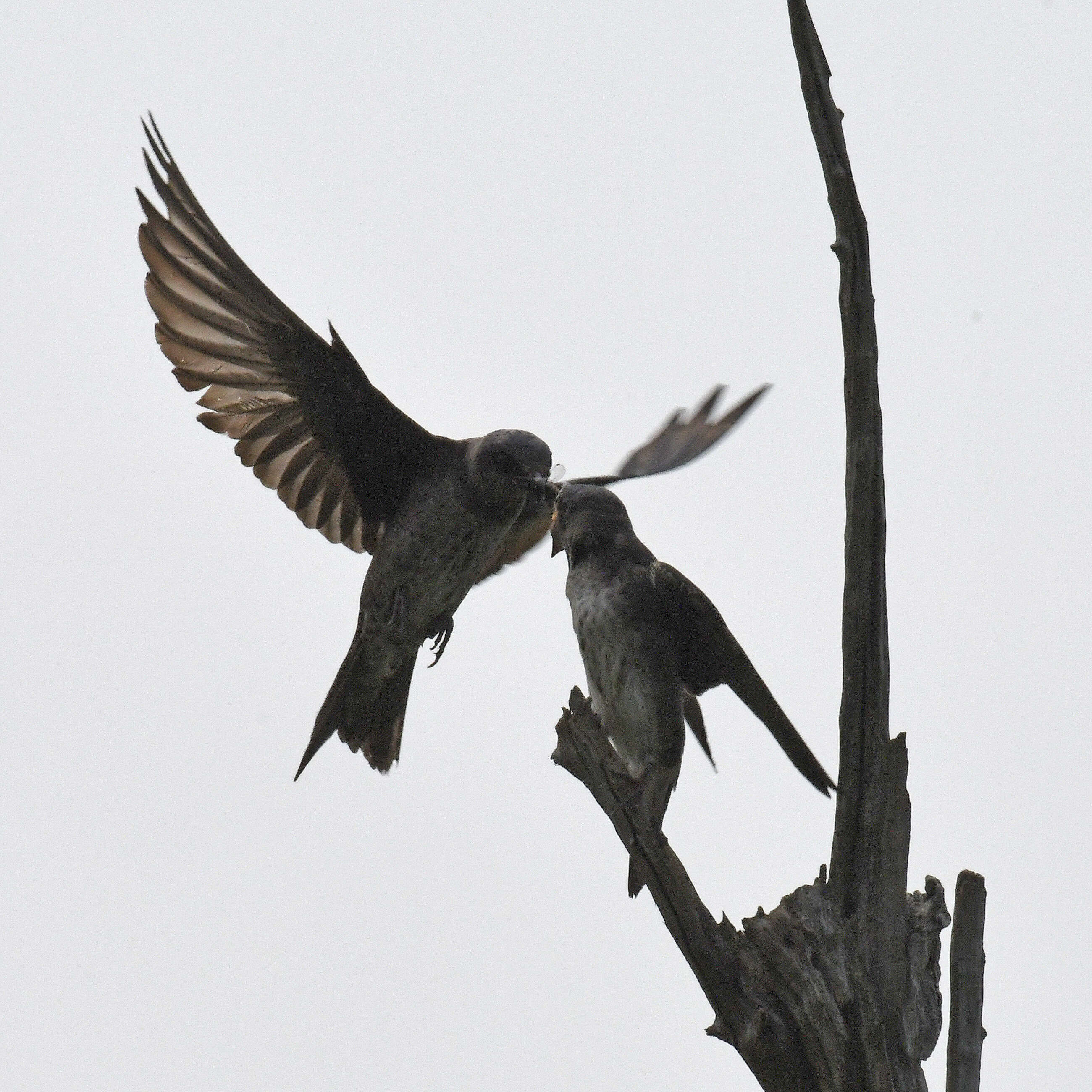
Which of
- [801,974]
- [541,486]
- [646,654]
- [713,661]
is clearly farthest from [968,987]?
[541,486]

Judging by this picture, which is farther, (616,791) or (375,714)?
(375,714)

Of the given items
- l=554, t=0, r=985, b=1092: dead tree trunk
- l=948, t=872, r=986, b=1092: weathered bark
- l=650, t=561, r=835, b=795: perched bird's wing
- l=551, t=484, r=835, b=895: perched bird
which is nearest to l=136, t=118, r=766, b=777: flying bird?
l=551, t=484, r=835, b=895: perched bird

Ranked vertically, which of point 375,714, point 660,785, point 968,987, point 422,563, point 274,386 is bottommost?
point 968,987

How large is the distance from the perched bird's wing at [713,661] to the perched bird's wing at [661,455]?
1.03 m

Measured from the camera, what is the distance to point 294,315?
6.90 m

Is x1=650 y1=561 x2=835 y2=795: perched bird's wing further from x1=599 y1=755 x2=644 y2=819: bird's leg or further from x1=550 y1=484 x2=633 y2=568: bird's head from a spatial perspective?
x1=599 y1=755 x2=644 y2=819: bird's leg

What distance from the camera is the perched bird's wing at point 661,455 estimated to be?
285 inches

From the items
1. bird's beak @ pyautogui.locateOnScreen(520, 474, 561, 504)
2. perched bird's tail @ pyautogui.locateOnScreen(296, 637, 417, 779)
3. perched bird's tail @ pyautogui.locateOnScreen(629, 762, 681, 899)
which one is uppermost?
bird's beak @ pyautogui.locateOnScreen(520, 474, 561, 504)

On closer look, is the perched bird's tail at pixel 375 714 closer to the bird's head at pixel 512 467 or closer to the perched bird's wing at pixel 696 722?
the bird's head at pixel 512 467

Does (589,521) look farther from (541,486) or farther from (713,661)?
(713,661)

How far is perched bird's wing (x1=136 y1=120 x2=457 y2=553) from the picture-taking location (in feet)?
22.4

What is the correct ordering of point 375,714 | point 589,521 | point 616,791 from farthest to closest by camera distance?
point 375,714, point 589,521, point 616,791

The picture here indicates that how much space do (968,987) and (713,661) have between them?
1.73 metres

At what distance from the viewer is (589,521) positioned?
21.5 feet
